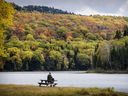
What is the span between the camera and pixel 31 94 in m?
45.5

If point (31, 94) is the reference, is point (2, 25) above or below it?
above

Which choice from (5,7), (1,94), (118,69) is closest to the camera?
(1,94)

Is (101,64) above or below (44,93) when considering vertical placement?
above

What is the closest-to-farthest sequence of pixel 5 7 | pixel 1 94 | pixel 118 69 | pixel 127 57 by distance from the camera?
pixel 1 94, pixel 5 7, pixel 127 57, pixel 118 69

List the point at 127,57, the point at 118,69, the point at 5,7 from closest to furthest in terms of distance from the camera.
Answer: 1. the point at 5,7
2. the point at 127,57
3. the point at 118,69

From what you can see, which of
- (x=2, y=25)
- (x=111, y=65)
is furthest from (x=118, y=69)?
(x=2, y=25)

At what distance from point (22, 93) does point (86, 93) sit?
6842mm

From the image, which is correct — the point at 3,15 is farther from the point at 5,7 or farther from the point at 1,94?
the point at 1,94

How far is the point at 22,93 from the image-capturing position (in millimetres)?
46375

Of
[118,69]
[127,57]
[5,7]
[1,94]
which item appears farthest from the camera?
[118,69]

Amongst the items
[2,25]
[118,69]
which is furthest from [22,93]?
[118,69]

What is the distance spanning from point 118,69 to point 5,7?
431ft

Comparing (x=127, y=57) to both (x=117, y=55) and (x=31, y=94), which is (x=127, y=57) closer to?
(x=117, y=55)

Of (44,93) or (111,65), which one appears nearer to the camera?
(44,93)
